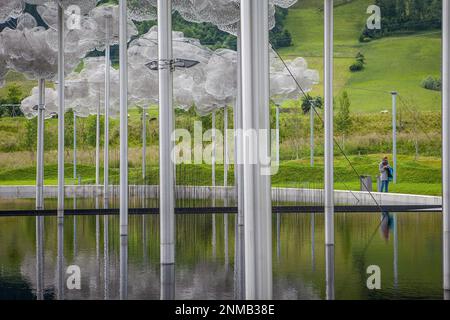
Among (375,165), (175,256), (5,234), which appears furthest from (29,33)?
(375,165)

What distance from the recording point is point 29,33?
1814cm

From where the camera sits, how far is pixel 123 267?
8.19 meters

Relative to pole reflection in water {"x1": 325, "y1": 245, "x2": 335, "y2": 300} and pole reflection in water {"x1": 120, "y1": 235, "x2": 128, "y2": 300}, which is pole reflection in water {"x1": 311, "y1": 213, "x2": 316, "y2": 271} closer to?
pole reflection in water {"x1": 325, "y1": 245, "x2": 335, "y2": 300}

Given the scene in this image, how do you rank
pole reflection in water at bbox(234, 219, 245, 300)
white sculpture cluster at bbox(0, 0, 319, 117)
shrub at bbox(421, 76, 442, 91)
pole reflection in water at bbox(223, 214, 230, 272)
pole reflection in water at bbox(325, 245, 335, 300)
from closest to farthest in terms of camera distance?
pole reflection in water at bbox(325, 245, 335, 300)
pole reflection in water at bbox(234, 219, 245, 300)
pole reflection in water at bbox(223, 214, 230, 272)
white sculpture cluster at bbox(0, 0, 319, 117)
shrub at bbox(421, 76, 442, 91)

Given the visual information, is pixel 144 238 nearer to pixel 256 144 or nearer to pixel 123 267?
pixel 123 267

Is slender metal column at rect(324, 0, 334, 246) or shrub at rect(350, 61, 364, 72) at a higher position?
shrub at rect(350, 61, 364, 72)

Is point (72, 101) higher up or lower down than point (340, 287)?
higher up

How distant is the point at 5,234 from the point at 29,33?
7.63 meters

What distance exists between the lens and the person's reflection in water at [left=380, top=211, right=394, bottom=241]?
11719mm

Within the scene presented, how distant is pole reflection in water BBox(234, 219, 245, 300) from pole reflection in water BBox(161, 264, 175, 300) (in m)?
0.59

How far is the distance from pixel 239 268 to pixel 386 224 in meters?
6.39

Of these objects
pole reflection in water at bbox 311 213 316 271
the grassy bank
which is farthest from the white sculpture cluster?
the grassy bank
